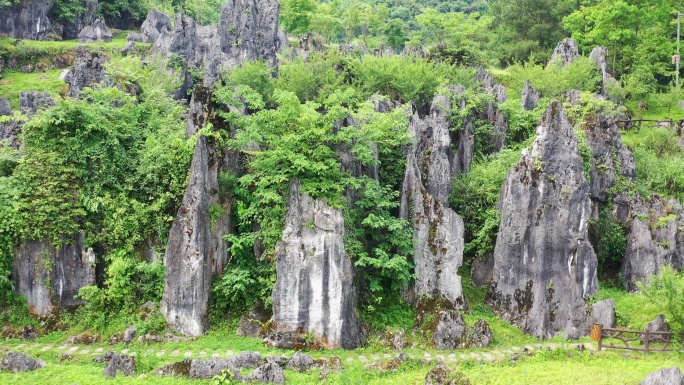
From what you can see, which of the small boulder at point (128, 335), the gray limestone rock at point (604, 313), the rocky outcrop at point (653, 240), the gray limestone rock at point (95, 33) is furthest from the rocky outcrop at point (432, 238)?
the gray limestone rock at point (95, 33)

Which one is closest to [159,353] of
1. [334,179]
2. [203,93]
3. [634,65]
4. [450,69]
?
[334,179]

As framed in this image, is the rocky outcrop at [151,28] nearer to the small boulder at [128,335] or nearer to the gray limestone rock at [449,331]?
the small boulder at [128,335]

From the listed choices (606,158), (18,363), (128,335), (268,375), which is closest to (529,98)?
(606,158)

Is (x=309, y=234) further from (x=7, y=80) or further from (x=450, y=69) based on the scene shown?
(x=7, y=80)

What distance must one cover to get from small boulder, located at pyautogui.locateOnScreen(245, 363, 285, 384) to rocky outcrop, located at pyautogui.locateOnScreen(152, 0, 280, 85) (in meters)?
25.4

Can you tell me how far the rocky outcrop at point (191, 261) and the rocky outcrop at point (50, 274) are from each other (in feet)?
10.2

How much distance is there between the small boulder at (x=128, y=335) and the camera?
58.3 ft

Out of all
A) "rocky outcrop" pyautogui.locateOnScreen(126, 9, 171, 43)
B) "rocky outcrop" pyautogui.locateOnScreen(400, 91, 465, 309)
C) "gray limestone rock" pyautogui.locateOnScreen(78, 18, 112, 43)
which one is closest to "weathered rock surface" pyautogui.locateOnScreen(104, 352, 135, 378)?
"rocky outcrop" pyautogui.locateOnScreen(400, 91, 465, 309)

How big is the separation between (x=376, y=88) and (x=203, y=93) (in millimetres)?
11087

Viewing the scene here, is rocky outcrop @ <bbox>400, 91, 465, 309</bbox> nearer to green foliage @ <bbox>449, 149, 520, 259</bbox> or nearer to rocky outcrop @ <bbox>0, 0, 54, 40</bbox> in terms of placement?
green foliage @ <bbox>449, 149, 520, 259</bbox>

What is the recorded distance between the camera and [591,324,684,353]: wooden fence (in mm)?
16719

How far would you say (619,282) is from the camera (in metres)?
21.8

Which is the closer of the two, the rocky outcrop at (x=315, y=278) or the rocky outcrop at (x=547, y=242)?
the rocky outcrop at (x=315, y=278)

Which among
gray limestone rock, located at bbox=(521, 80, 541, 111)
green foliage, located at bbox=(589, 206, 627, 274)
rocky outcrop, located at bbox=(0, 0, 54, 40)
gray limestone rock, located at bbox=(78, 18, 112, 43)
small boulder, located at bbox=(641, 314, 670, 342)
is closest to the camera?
small boulder, located at bbox=(641, 314, 670, 342)
